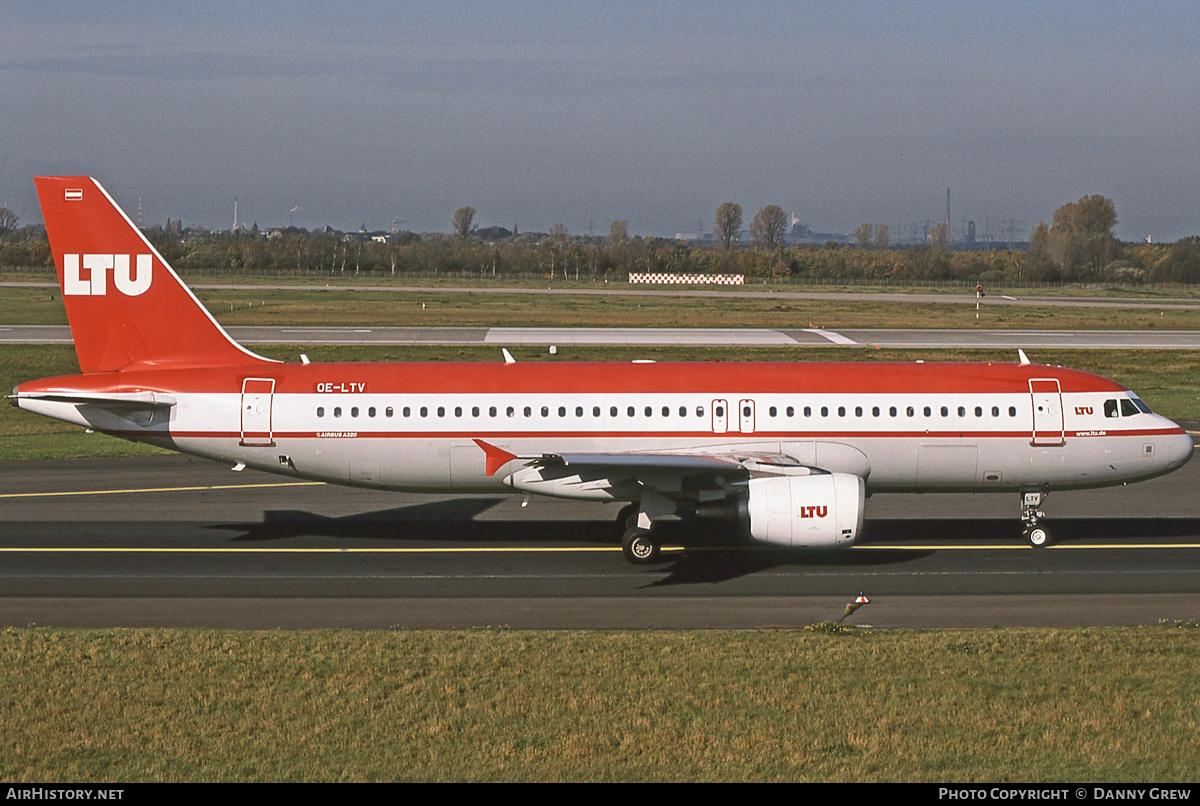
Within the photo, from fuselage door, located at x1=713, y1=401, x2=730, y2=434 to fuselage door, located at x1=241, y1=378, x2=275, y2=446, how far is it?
9.79 meters

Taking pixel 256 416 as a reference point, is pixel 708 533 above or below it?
below

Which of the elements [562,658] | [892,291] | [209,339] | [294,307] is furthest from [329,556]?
[892,291]

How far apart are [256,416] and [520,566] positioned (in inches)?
270

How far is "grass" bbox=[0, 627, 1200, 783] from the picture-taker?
13.5m

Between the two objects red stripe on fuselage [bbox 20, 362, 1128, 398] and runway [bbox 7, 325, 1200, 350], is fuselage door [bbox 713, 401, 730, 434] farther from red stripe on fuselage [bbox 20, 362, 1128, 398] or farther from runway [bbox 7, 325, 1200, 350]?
runway [bbox 7, 325, 1200, 350]

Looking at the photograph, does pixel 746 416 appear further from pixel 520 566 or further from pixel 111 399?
pixel 111 399

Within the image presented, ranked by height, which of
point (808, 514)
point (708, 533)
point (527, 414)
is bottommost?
point (708, 533)

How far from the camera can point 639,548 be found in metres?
25.4

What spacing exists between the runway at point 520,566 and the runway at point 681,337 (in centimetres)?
4187

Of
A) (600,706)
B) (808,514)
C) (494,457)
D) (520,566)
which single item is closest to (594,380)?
(494,457)

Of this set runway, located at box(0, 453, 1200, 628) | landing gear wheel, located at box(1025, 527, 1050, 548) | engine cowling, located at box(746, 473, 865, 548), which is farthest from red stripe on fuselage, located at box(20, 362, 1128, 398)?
engine cowling, located at box(746, 473, 865, 548)

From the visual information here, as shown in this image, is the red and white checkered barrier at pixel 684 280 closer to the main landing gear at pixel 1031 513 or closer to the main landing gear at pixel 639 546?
the main landing gear at pixel 1031 513
